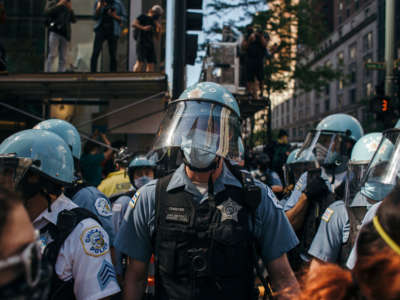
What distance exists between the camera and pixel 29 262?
983mm

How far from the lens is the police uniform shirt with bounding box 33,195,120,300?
6.85 ft

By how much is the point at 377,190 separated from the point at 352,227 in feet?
0.98

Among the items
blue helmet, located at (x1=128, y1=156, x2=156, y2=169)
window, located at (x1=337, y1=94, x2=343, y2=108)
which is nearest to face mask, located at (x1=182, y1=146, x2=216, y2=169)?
blue helmet, located at (x1=128, y1=156, x2=156, y2=169)

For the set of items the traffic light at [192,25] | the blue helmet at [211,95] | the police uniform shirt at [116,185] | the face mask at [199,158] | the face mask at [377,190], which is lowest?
the police uniform shirt at [116,185]

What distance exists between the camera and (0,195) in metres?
1.07

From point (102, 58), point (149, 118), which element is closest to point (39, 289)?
point (149, 118)

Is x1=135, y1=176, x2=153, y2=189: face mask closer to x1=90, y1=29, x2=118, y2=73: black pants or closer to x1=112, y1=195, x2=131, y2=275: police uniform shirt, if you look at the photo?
x1=112, y1=195, x2=131, y2=275: police uniform shirt

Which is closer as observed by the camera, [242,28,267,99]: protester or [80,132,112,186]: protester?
[80,132,112,186]: protester

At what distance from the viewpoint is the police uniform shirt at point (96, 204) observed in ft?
10.3

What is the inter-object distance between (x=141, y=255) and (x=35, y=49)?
374 inches

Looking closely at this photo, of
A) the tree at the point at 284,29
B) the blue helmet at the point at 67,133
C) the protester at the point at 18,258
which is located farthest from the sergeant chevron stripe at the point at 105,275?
the tree at the point at 284,29

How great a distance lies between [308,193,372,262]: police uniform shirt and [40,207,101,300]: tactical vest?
5.04 feet

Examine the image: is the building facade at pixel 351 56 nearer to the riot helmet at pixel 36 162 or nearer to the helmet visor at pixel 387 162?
the helmet visor at pixel 387 162

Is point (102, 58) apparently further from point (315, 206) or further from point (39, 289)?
point (39, 289)
